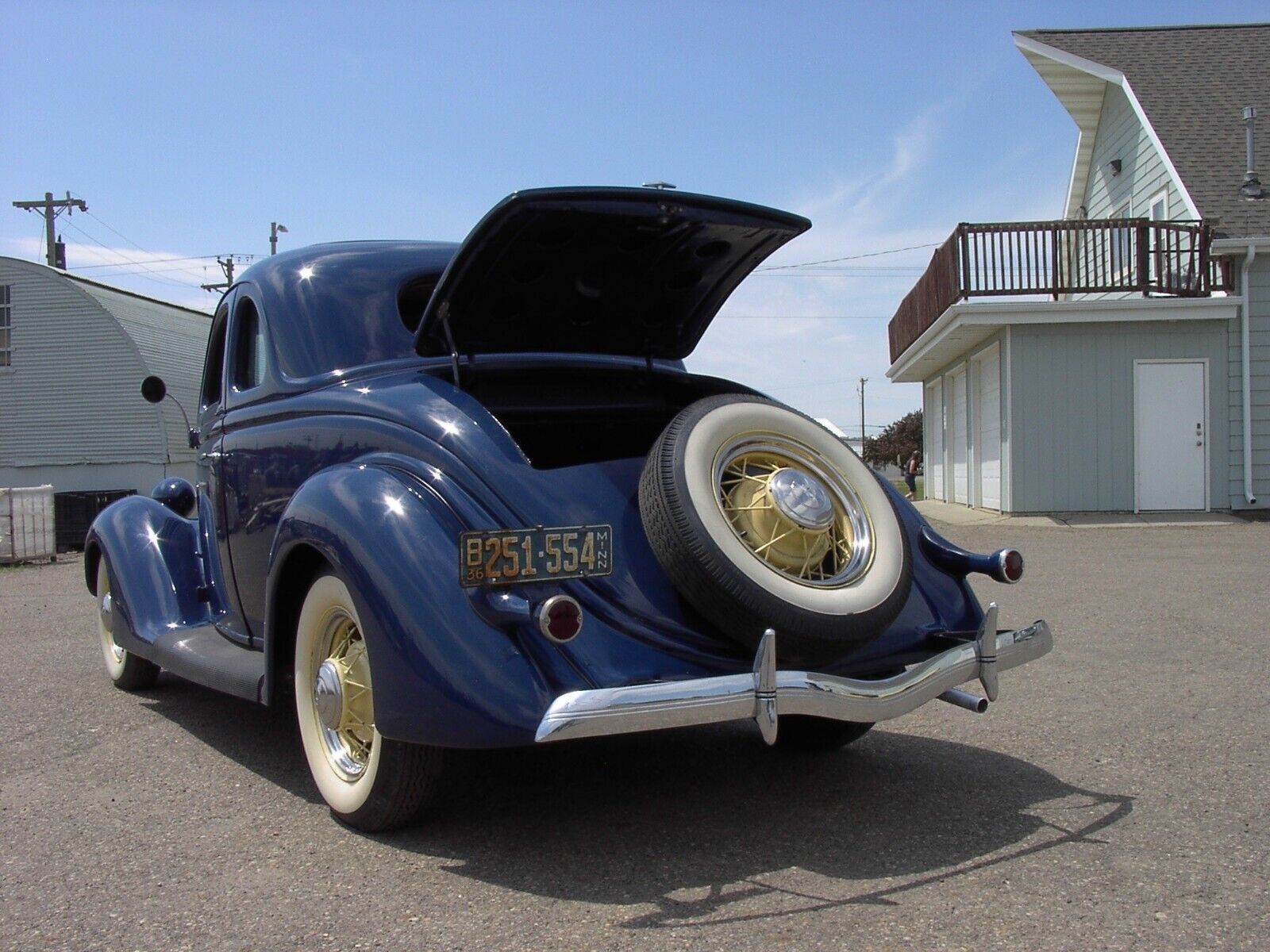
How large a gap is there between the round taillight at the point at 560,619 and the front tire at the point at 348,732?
1.77 ft

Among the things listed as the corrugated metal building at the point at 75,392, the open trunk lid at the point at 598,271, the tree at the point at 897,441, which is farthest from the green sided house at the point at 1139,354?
the tree at the point at 897,441

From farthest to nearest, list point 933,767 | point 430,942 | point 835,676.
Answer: point 933,767 → point 835,676 → point 430,942

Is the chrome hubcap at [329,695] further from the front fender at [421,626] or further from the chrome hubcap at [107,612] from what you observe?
the chrome hubcap at [107,612]

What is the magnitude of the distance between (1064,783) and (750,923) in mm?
1612

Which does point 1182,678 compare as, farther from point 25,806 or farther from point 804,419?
point 25,806

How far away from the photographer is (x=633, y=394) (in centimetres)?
457

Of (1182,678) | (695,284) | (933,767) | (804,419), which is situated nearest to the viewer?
Result: (804,419)

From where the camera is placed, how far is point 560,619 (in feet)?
9.34

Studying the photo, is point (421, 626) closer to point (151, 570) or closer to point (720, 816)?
point (720, 816)

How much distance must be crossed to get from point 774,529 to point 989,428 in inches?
599

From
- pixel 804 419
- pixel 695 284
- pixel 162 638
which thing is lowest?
pixel 162 638

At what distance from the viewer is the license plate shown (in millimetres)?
2908

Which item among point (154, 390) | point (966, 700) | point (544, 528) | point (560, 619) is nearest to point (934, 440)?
point (154, 390)

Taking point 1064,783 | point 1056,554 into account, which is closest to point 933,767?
point 1064,783
